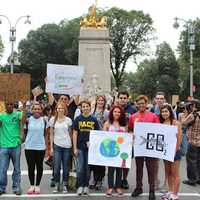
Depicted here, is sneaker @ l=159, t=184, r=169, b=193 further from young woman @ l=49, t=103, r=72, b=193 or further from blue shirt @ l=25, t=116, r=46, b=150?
blue shirt @ l=25, t=116, r=46, b=150

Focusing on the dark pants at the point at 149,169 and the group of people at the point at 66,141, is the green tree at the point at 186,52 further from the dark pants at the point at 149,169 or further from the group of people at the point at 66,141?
the dark pants at the point at 149,169

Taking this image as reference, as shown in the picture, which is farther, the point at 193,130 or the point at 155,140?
the point at 193,130

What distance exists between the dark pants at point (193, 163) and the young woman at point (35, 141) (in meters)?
3.61

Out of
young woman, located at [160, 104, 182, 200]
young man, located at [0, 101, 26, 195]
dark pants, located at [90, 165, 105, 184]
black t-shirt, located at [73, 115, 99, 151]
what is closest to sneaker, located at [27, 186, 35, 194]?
young man, located at [0, 101, 26, 195]

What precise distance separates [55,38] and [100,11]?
8482 mm

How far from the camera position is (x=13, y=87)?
37.0ft

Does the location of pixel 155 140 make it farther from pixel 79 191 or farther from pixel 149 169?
pixel 79 191

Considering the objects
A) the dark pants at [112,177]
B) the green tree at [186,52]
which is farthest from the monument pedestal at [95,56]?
the green tree at [186,52]

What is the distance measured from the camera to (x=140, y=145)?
32.9 feet

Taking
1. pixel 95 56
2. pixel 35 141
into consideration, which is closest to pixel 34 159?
pixel 35 141

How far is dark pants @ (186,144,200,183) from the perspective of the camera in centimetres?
1231

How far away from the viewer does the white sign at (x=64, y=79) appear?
12078mm

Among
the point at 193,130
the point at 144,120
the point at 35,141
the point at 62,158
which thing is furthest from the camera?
the point at 193,130

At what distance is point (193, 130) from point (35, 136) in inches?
148
